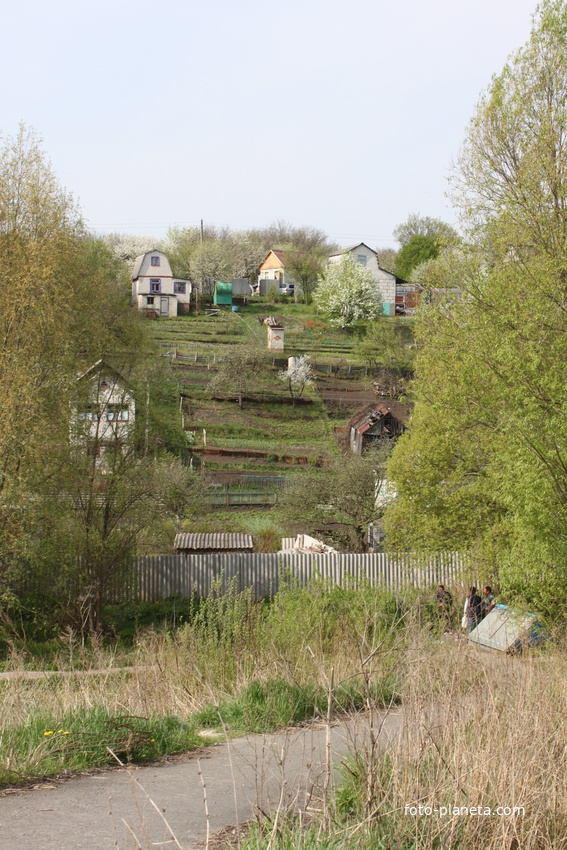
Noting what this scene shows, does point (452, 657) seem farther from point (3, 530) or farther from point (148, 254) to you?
point (148, 254)

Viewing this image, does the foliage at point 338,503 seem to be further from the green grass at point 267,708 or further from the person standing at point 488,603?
the green grass at point 267,708

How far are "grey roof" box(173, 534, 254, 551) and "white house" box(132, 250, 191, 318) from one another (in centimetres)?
4524

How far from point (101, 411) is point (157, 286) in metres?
51.4

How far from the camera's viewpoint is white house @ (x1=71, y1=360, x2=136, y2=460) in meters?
20.6

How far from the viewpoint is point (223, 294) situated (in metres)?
75.2

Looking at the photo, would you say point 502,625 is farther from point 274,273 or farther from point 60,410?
point 274,273

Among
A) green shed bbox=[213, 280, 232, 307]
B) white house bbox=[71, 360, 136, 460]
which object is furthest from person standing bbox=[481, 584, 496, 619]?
green shed bbox=[213, 280, 232, 307]

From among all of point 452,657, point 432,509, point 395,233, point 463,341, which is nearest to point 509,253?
point 463,341

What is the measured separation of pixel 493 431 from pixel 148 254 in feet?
188

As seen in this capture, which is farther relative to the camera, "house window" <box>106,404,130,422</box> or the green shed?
the green shed

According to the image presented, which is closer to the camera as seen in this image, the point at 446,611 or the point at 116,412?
the point at 446,611

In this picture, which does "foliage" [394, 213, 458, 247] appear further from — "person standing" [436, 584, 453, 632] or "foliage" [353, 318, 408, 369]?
"person standing" [436, 584, 453, 632]

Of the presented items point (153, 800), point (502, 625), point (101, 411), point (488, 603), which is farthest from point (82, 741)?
point (101, 411)

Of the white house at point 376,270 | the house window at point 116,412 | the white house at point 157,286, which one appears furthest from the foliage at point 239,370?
the house window at point 116,412
